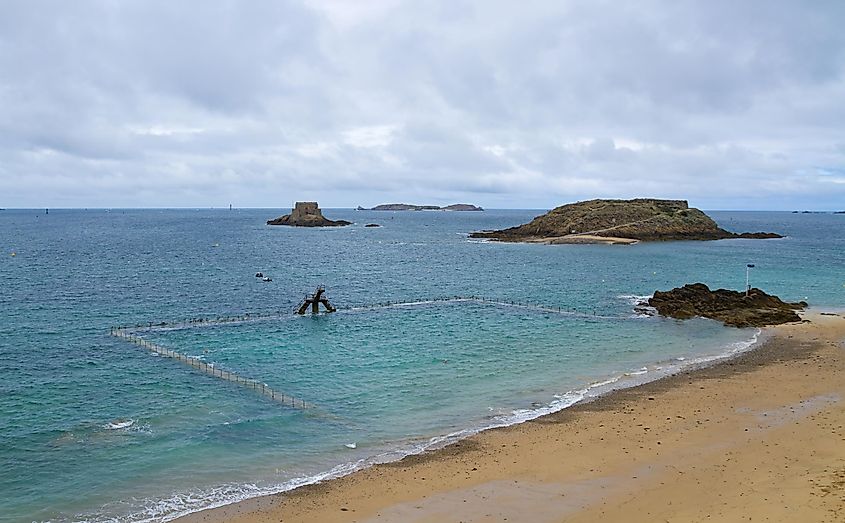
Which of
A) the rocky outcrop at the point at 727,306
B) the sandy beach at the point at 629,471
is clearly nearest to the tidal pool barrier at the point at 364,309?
the rocky outcrop at the point at 727,306

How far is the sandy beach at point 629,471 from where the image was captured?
63.8ft

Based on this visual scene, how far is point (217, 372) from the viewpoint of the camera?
3553cm

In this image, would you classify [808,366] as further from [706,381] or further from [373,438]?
→ [373,438]

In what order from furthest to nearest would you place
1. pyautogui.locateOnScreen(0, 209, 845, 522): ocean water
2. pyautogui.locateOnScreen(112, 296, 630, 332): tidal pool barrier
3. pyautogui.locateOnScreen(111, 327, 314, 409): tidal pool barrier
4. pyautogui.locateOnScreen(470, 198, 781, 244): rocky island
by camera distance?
pyautogui.locateOnScreen(470, 198, 781, 244): rocky island
pyautogui.locateOnScreen(112, 296, 630, 332): tidal pool barrier
pyautogui.locateOnScreen(111, 327, 314, 409): tidal pool barrier
pyautogui.locateOnScreen(0, 209, 845, 522): ocean water

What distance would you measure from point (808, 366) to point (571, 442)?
65.2 feet

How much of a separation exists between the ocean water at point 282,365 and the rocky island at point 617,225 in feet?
178


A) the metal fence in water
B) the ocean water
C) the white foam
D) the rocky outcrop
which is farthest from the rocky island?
the white foam

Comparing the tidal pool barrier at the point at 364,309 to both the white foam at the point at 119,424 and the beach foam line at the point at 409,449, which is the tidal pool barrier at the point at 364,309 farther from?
the white foam at the point at 119,424

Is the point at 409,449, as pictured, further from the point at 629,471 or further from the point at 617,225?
the point at 617,225

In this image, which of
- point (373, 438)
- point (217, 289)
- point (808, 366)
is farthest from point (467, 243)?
point (373, 438)

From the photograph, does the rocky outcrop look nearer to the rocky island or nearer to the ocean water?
the ocean water

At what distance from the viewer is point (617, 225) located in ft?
481

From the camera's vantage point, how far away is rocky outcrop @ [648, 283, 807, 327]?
51875mm

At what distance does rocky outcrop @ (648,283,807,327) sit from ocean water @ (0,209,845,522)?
3.14m
